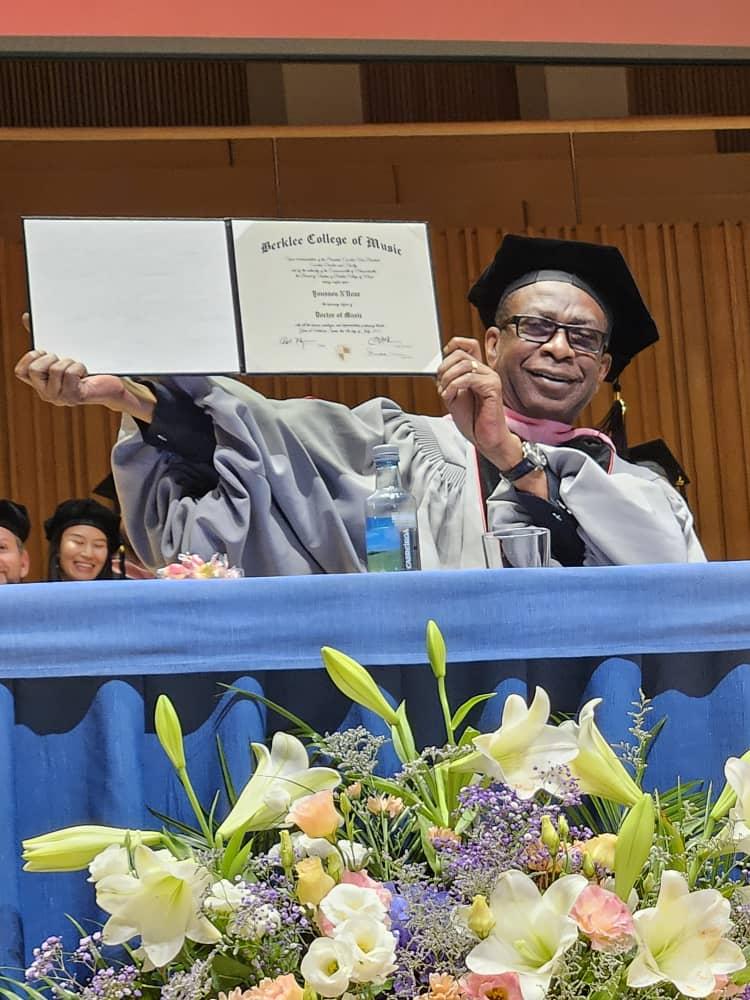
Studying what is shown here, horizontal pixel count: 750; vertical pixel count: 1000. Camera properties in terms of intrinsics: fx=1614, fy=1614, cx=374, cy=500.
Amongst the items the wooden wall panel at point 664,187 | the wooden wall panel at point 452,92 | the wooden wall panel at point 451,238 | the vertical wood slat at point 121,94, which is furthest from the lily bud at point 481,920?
the wooden wall panel at point 664,187

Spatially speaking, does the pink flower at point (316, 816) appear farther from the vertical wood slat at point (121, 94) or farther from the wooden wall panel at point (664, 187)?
the wooden wall panel at point (664, 187)

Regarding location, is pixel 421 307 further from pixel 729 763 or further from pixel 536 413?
pixel 729 763

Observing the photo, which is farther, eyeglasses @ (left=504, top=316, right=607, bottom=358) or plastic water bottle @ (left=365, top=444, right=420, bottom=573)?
eyeglasses @ (left=504, top=316, right=607, bottom=358)

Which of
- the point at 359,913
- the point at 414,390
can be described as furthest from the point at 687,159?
the point at 359,913

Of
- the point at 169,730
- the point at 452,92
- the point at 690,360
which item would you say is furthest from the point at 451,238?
the point at 169,730

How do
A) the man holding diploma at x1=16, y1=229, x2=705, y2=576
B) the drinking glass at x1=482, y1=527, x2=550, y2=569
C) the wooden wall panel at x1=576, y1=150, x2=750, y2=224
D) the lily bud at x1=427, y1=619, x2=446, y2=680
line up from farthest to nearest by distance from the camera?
the wooden wall panel at x1=576, y1=150, x2=750, y2=224
the man holding diploma at x1=16, y1=229, x2=705, y2=576
the drinking glass at x1=482, y1=527, x2=550, y2=569
the lily bud at x1=427, y1=619, x2=446, y2=680

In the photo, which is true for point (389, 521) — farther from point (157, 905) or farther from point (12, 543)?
point (12, 543)

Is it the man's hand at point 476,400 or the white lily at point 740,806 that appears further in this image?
the man's hand at point 476,400

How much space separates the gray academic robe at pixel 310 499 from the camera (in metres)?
2.13

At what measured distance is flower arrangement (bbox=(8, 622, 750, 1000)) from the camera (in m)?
1.05

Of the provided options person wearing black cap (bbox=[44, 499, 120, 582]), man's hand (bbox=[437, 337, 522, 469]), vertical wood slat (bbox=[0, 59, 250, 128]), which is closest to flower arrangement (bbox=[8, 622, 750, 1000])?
man's hand (bbox=[437, 337, 522, 469])

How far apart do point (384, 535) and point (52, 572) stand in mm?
2891

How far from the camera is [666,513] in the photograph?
2281mm
